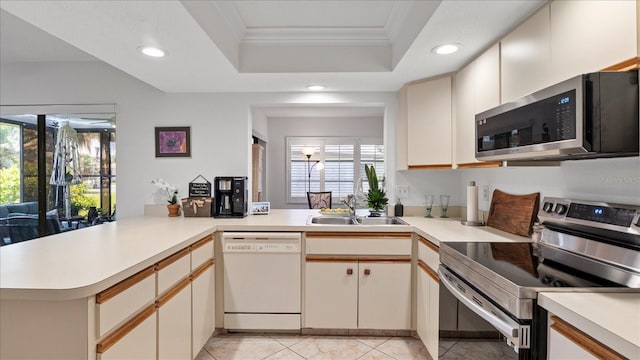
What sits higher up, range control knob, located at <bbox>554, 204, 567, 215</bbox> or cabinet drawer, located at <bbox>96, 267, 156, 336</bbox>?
range control knob, located at <bbox>554, 204, 567, 215</bbox>

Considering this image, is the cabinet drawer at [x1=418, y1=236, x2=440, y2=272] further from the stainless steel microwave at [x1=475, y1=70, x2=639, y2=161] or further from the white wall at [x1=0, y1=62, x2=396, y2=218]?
the white wall at [x1=0, y1=62, x2=396, y2=218]

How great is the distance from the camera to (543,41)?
4.66 feet

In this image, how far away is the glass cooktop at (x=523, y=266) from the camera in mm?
1083

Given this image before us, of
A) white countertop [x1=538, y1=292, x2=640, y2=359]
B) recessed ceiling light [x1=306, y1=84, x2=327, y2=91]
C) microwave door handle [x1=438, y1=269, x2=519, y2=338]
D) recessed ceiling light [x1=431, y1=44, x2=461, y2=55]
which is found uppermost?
recessed ceiling light [x1=431, y1=44, x2=461, y2=55]

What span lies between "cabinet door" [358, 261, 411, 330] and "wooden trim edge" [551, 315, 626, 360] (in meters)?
1.37

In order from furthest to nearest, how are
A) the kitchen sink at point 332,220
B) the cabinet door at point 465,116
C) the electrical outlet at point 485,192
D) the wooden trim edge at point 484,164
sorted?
the kitchen sink at point 332,220, the electrical outlet at point 485,192, the cabinet door at point 465,116, the wooden trim edge at point 484,164

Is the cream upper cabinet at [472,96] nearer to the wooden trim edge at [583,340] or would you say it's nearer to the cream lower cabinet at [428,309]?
the cream lower cabinet at [428,309]

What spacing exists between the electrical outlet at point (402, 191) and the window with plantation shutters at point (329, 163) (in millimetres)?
2863

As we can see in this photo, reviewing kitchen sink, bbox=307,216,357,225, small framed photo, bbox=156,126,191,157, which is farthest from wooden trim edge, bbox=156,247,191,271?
small framed photo, bbox=156,126,191,157

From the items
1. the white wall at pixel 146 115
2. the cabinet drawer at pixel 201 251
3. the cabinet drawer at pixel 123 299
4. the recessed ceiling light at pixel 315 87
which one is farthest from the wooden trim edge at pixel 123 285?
the recessed ceiling light at pixel 315 87

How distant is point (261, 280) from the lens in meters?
2.35

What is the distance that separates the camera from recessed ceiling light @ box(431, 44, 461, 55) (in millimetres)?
1897

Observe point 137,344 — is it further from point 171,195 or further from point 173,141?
point 173,141

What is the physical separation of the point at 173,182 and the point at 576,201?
9.61ft
